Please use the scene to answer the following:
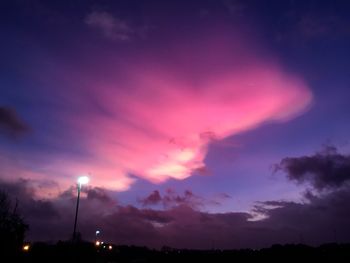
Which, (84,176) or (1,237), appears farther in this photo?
(1,237)

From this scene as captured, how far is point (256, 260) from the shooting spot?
179375 mm

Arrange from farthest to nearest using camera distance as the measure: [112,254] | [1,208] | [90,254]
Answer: [112,254]
[90,254]
[1,208]

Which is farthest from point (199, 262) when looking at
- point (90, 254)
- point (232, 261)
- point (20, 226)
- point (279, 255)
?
point (20, 226)

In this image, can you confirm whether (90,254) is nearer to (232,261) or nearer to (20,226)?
(20,226)

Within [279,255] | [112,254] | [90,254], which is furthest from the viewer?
[279,255]

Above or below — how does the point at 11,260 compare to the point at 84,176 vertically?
below

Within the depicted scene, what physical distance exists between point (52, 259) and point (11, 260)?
15.6m

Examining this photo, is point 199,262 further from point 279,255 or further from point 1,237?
point 1,237

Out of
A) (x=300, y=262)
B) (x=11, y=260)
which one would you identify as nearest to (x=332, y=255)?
(x=300, y=262)

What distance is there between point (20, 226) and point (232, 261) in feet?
391

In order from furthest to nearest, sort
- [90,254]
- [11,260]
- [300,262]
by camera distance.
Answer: [300,262]
[90,254]
[11,260]

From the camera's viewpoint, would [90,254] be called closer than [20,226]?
No

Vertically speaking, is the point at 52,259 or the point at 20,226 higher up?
the point at 20,226

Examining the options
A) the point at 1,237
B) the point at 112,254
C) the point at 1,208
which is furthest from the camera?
the point at 112,254
